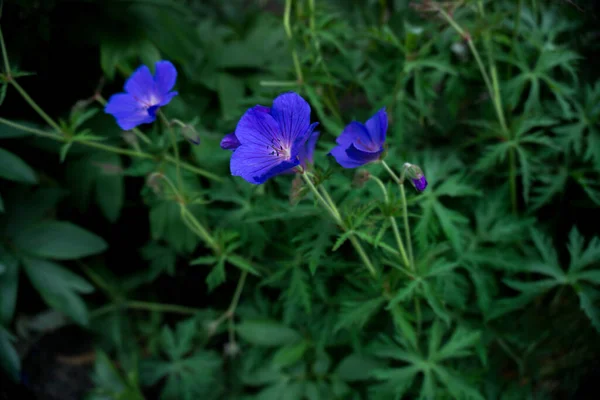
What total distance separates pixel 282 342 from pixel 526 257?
874 millimetres

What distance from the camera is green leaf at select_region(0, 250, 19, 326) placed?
179cm

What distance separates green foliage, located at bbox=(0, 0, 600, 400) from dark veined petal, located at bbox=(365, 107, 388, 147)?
268mm

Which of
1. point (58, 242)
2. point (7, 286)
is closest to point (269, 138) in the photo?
point (58, 242)

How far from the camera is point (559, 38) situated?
1.97 metres

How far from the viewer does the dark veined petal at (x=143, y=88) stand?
135cm

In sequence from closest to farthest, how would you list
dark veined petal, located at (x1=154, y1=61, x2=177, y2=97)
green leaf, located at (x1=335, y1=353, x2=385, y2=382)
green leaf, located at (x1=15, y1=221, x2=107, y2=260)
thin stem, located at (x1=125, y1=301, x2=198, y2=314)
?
dark veined petal, located at (x1=154, y1=61, x2=177, y2=97) → green leaf, located at (x1=335, y1=353, x2=385, y2=382) → green leaf, located at (x1=15, y1=221, x2=107, y2=260) → thin stem, located at (x1=125, y1=301, x2=198, y2=314)

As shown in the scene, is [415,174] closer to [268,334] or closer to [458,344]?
[458,344]

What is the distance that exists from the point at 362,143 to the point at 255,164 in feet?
0.92

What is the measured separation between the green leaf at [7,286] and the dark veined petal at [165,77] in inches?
37.4

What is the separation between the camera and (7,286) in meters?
1.80

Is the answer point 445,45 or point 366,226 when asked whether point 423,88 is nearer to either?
point 445,45

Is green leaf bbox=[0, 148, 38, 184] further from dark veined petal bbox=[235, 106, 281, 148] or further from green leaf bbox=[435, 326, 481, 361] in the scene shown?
green leaf bbox=[435, 326, 481, 361]

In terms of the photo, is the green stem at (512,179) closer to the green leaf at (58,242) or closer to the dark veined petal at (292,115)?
the dark veined petal at (292,115)

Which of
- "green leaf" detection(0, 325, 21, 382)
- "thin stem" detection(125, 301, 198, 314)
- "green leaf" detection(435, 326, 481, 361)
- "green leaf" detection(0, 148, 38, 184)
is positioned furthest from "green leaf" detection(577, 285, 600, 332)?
"green leaf" detection(0, 325, 21, 382)
